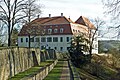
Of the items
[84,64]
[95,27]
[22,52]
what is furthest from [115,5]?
[95,27]

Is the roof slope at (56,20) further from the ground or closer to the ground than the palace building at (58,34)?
further from the ground

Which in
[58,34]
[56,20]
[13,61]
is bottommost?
[13,61]

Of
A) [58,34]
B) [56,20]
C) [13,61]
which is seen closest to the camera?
[13,61]

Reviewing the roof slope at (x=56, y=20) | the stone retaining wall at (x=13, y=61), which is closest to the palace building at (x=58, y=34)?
the roof slope at (x=56, y=20)

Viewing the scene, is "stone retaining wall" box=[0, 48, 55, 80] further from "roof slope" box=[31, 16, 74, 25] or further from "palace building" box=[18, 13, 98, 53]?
"roof slope" box=[31, 16, 74, 25]

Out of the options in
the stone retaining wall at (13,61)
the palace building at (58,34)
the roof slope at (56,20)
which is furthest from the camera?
the roof slope at (56,20)

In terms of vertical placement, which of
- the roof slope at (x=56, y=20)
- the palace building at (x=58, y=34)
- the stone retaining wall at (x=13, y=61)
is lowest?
the stone retaining wall at (x=13, y=61)

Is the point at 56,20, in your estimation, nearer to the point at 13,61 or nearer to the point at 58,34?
the point at 58,34

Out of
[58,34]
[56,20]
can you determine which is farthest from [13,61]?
[56,20]

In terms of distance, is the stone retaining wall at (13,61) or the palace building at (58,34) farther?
the palace building at (58,34)

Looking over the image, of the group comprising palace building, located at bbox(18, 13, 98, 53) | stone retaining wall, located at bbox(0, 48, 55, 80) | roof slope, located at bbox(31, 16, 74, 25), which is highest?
roof slope, located at bbox(31, 16, 74, 25)

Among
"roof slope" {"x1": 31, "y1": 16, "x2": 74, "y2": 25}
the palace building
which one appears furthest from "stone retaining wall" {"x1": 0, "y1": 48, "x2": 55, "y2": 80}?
"roof slope" {"x1": 31, "y1": 16, "x2": 74, "y2": 25}

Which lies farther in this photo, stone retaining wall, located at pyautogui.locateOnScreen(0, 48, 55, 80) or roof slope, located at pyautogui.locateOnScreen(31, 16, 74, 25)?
roof slope, located at pyautogui.locateOnScreen(31, 16, 74, 25)

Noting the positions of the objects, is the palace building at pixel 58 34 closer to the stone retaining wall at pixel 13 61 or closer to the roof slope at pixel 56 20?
the roof slope at pixel 56 20
